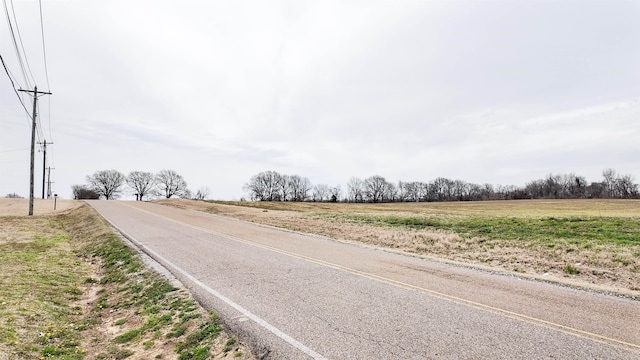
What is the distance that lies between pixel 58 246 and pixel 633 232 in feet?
81.2

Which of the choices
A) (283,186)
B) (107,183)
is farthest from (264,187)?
(107,183)

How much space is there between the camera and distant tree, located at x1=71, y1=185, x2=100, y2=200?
336ft

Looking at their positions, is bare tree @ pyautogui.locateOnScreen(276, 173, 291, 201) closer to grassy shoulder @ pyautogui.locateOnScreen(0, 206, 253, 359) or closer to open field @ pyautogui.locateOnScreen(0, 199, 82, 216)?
open field @ pyautogui.locateOnScreen(0, 199, 82, 216)

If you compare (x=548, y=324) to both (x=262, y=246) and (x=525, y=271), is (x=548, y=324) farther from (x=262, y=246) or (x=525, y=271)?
(x=262, y=246)

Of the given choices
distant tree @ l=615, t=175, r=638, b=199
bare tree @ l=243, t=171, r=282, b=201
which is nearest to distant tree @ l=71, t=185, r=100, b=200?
bare tree @ l=243, t=171, r=282, b=201

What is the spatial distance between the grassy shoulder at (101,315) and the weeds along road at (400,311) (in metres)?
0.50

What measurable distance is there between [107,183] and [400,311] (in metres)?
128

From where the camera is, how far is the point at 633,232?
546 inches

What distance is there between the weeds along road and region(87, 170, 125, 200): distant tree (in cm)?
11971

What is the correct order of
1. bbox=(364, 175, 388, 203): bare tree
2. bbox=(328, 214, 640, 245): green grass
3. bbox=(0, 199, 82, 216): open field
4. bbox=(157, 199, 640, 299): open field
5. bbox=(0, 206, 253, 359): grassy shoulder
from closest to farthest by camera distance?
bbox=(0, 206, 253, 359): grassy shoulder
bbox=(157, 199, 640, 299): open field
bbox=(328, 214, 640, 245): green grass
bbox=(0, 199, 82, 216): open field
bbox=(364, 175, 388, 203): bare tree

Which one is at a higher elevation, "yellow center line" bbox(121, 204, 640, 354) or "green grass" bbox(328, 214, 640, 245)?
"green grass" bbox(328, 214, 640, 245)

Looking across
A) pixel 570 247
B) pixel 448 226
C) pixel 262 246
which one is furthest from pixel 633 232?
pixel 262 246

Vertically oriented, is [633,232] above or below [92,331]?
above

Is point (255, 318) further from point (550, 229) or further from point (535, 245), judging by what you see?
point (550, 229)
